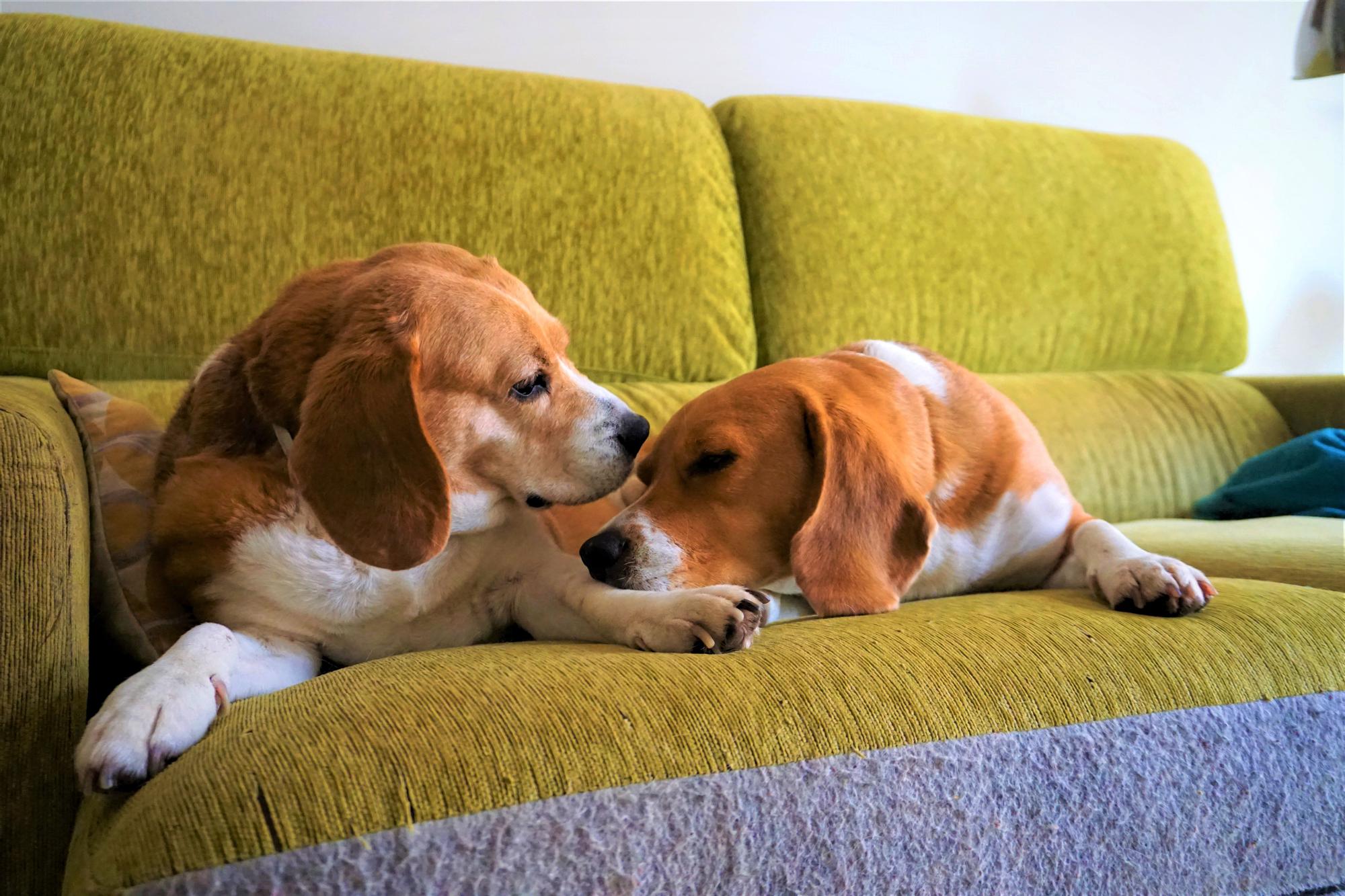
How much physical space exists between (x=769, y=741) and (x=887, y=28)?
2.85m

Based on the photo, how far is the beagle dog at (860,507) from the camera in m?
1.22

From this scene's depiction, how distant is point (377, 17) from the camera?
2406mm

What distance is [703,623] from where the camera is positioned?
100cm

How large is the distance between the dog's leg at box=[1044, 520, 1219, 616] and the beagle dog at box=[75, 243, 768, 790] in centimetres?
51

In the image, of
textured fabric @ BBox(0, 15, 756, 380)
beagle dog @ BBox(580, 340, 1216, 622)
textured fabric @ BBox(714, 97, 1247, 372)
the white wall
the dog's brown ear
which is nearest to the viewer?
the dog's brown ear

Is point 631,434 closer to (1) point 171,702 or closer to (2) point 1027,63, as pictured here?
(1) point 171,702

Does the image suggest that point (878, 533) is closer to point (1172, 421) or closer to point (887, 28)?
point (1172, 421)

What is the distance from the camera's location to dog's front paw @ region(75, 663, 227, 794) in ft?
2.50

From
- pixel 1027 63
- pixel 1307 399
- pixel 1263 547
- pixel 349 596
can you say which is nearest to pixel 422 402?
pixel 349 596

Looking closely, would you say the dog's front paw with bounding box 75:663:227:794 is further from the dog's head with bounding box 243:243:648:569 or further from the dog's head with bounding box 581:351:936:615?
the dog's head with bounding box 581:351:936:615

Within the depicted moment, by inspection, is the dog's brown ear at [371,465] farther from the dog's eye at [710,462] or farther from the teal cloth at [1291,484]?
the teal cloth at [1291,484]

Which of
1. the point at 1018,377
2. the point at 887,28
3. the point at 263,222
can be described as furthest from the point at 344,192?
the point at 887,28

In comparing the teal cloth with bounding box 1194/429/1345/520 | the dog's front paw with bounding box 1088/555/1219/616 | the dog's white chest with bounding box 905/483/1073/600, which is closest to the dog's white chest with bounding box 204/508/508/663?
the dog's white chest with bounding box 905/483/1073/600

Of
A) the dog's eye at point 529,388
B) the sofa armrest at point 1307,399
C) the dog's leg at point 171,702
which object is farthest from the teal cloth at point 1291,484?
the dog's leg at point 171,702
